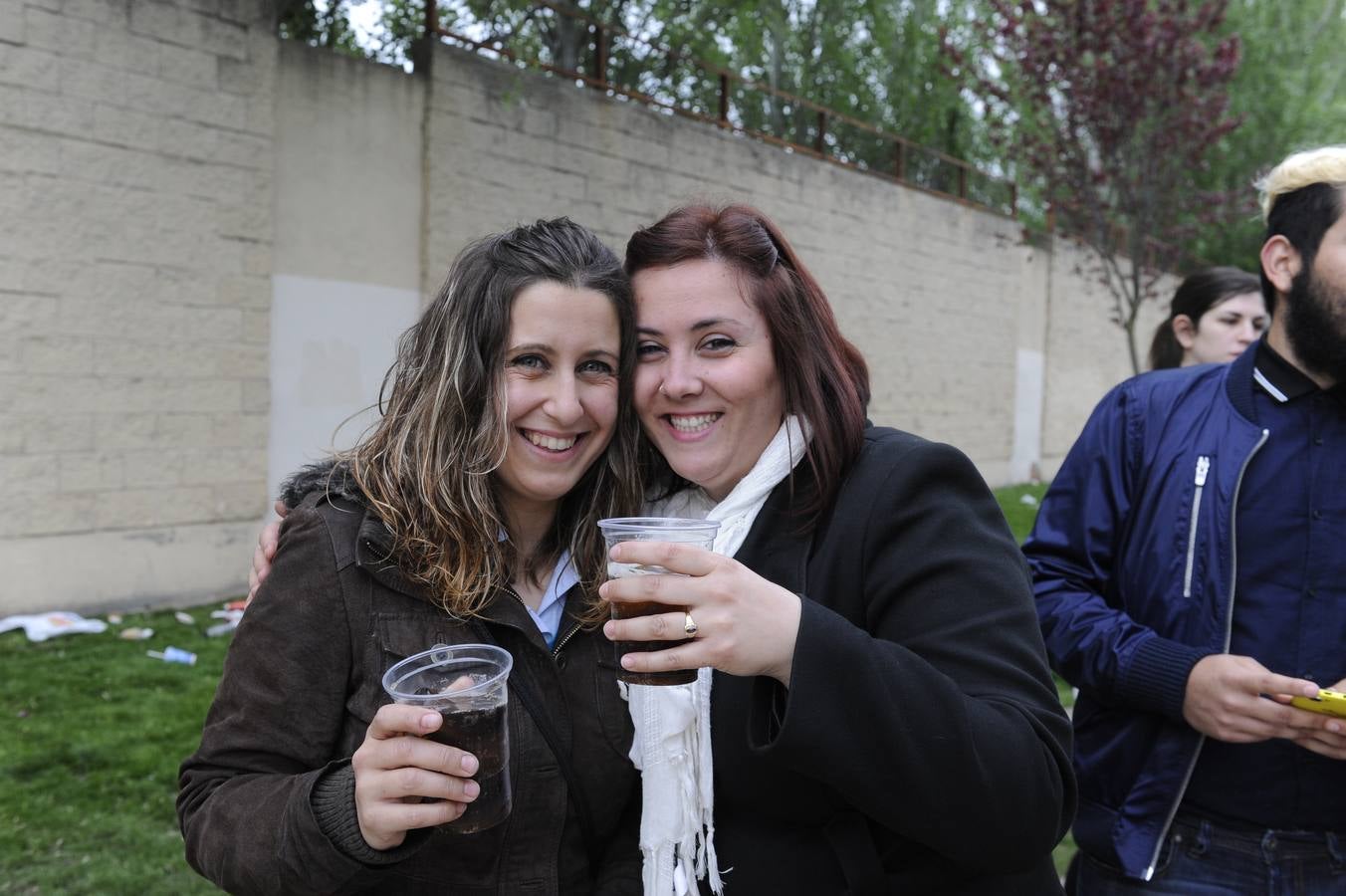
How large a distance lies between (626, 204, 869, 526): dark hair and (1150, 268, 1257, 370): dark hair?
2963 mm

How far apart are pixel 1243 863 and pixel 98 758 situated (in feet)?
14.3

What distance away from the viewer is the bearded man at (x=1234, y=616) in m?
2.13

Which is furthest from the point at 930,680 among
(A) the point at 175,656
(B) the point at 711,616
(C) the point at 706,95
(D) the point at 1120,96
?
(C) the point at 706,95

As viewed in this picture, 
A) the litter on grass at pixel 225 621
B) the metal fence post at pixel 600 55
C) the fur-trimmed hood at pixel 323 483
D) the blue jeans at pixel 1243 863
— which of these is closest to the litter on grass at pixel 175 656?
the litter on grass at pixel 225 621

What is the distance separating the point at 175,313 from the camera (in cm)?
630

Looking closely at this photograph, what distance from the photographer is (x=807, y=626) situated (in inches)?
56.3

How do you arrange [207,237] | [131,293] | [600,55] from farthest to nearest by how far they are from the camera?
1. [600,55]
2. [207,237]
3. [131,293]

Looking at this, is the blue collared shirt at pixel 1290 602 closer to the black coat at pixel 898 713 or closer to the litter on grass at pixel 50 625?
the black coat at pixel 898 713

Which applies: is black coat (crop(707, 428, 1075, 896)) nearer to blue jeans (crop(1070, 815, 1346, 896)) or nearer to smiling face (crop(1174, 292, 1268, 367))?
blue jeans (crop(1070, 815, 1346, 896))

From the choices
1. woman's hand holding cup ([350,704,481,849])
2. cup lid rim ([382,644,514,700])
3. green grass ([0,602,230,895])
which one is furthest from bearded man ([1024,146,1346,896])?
green grass ([0,602,230,895])

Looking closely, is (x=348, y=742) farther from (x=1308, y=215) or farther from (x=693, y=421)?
(x=1308, y=215)

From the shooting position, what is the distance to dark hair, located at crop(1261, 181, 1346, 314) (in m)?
2.23

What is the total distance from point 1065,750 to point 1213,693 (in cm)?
67

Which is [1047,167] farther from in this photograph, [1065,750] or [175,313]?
[1065,750]
